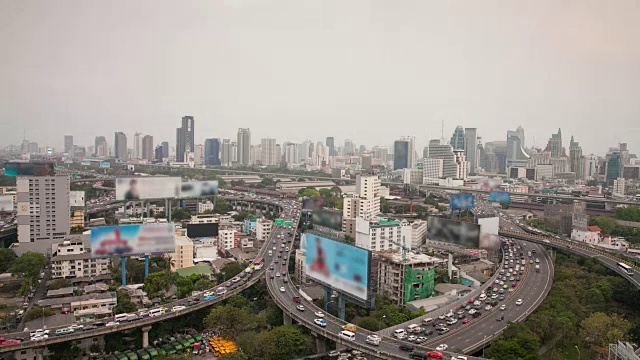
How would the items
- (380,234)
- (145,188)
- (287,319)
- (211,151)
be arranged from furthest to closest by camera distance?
(211,151), (145,188), (380,234), (287,319)

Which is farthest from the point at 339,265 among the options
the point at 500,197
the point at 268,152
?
the point at 268,152

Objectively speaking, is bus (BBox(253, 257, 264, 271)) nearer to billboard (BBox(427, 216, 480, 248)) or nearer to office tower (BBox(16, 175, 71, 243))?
billboard (BBox(427, 216, 480, 248))

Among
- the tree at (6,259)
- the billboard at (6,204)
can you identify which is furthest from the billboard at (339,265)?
the billboard at (6,204)

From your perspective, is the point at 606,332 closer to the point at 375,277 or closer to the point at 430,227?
the point at 375,277

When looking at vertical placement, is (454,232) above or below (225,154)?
below

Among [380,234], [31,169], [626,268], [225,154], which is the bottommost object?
[626,268]

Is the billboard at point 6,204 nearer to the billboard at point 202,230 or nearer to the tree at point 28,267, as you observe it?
the billboard at point 202,230

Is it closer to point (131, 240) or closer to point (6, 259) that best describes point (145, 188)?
point (6, 259)
